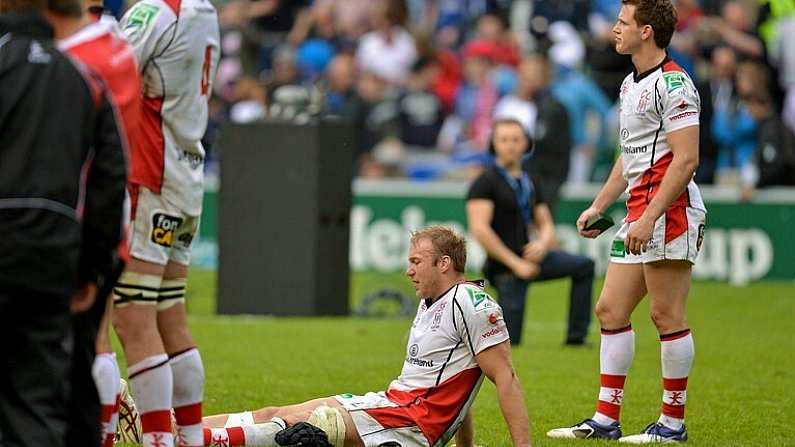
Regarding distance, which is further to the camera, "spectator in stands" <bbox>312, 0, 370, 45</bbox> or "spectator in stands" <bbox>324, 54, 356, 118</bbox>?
"spectator in stands" <bbox>312, 0, 370, 45</bbox>

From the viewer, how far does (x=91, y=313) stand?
5445 mm

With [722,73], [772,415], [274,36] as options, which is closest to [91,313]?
[772,415]

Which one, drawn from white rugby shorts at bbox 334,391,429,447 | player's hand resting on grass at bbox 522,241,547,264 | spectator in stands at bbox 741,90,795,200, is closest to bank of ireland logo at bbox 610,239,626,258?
white rugby shorts at bbox 334,391,429,447

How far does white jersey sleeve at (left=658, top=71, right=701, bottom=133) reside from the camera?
783 centimetres

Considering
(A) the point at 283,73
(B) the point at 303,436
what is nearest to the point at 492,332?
(B) the point at 303,436

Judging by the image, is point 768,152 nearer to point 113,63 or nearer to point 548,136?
point 548,136

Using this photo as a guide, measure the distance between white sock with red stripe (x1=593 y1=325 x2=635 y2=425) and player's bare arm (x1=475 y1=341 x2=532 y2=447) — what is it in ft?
3.61

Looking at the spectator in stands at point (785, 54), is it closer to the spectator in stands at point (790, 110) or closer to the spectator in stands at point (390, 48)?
the spectator in stands at point (790, 110)

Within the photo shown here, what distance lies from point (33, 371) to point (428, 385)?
2836 millimetres

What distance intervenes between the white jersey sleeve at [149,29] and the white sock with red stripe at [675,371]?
129 inches

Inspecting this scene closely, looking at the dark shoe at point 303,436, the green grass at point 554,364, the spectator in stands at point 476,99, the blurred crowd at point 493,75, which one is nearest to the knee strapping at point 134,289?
the dark shoe at point 303,436

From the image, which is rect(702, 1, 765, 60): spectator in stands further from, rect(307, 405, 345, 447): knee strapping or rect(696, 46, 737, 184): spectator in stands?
rect(307, 405, 345, 447): knee strapping

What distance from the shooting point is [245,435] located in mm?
7543

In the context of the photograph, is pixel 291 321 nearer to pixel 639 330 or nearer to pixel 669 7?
pixel 639 330
